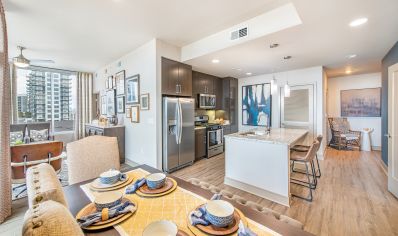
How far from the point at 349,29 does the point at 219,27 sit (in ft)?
6.60

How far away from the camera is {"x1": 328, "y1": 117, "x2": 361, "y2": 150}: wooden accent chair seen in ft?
18.7

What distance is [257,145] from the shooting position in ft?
9.08

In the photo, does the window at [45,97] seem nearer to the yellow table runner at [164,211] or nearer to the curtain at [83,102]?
the curtain at [83,102]

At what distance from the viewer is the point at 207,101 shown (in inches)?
215

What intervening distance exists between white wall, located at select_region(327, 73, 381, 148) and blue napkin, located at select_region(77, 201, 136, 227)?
786cm

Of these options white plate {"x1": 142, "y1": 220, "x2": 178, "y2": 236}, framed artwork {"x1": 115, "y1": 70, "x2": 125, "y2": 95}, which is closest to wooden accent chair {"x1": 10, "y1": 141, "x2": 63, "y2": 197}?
framed artwork {"x1": 115, "y1": 70, "x2": 125, "y2": 95}

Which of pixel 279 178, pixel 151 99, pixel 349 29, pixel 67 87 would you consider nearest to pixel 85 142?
pixel 151 99

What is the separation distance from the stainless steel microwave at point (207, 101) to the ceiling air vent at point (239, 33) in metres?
2.40

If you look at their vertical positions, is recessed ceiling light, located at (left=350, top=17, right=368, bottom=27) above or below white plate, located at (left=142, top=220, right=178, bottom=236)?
above

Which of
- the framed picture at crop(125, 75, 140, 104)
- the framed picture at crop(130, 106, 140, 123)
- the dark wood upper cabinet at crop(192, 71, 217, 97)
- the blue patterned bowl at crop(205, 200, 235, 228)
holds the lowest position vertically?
the blue patterned bowl at crop(205, 200, 235, 228)

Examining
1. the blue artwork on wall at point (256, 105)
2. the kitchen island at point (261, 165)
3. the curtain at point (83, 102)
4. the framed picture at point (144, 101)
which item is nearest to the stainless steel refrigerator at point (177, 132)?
the framed picture at point (144, 101)

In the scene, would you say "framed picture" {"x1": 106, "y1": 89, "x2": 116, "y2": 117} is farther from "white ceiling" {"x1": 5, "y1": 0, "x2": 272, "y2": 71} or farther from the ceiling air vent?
the ceiling air vent

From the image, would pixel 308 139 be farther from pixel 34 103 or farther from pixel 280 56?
pixel 34 103

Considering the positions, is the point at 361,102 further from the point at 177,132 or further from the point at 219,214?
the point at 219,214
